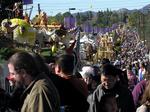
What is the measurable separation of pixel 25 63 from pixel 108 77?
7.80ft

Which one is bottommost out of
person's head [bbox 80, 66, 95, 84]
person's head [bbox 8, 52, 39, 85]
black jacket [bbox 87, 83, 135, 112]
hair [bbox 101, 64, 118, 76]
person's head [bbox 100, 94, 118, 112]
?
person's head [bbox 80, 66, 95, 84]

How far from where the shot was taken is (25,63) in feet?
16.5

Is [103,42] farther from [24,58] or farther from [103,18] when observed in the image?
[103,18]

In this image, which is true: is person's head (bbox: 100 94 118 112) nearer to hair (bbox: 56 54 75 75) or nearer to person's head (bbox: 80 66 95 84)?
hair (bbox: 56 54 75 75)

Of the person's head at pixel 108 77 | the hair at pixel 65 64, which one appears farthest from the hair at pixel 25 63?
the person's head at pixel 108 77

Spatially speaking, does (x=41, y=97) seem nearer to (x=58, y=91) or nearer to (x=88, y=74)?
(x=58, y=91)

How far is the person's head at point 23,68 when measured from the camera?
5.03 metres

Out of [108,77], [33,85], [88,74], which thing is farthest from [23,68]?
[88,74]

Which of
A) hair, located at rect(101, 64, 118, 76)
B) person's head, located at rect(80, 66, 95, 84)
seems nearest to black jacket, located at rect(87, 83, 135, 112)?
hair, located at rect(101, 64, 118, 76)

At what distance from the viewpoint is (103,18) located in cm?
15688

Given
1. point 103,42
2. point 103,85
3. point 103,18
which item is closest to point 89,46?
point 103,42

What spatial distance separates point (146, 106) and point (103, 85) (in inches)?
65.4

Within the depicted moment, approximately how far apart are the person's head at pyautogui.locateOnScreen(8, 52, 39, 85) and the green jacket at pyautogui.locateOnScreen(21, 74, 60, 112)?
0.19ft

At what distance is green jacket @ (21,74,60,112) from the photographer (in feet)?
16.1
